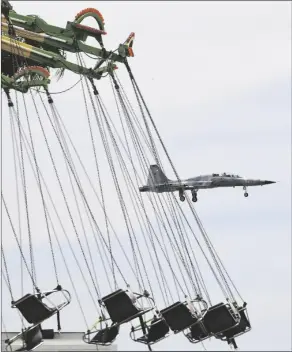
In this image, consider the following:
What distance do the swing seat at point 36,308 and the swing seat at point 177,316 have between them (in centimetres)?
557

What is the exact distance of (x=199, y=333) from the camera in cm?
5134

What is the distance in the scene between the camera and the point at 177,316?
46.7 metres

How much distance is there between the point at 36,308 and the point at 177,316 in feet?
22.9

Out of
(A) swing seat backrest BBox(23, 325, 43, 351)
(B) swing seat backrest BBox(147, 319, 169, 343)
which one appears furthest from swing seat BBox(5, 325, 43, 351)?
(B) swing seat backrest BBox(147, 319, 169, 343)

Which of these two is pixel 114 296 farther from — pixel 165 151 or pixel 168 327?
pixel 165 151

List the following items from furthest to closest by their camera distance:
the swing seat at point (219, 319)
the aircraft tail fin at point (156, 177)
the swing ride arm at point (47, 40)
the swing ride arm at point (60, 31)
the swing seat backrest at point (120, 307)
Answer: the aircraft tail fin at point (156, 177) → the swing ride arm at point (60, 31) → the swing ride arm at point (47, 40) → the swing seat at point (219, 319) → the swing seat backrest at point (120, 307)

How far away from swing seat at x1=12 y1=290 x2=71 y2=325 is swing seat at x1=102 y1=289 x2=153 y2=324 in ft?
5.64

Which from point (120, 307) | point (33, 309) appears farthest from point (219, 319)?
point (33, 309)

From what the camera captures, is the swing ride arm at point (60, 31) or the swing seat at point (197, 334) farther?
the swing ride arm at point (60, 31)

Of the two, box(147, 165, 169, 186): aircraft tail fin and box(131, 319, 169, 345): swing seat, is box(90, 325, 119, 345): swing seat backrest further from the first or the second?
box(147, 165, 169, 186): aircraft tail fin

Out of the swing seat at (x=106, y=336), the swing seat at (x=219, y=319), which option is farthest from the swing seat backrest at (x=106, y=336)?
the swing seat at (x=219, y=319)

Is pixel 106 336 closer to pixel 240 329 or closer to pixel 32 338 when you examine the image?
pixel 32 338

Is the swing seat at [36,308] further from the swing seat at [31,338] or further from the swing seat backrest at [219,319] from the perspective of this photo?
the swing seat backrest at [219,319]

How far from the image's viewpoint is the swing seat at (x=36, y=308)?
4291 centimetres
